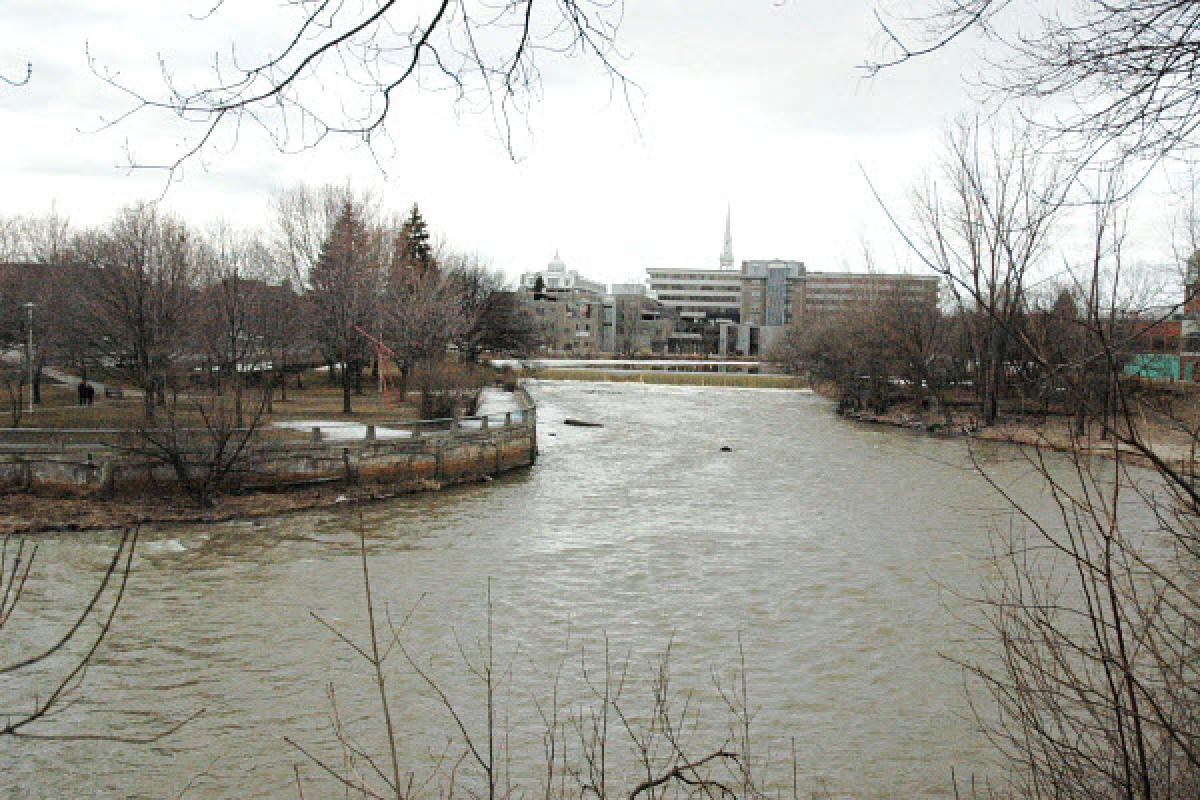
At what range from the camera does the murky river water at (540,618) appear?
823 cm

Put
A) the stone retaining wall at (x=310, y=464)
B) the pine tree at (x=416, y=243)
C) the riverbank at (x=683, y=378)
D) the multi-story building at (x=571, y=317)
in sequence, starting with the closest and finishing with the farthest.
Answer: the stone retaining wall at (x=310, y=464), the pine tree at (x=416, y=243), the riverbank at (x=683, y=378), the multi-story building at (x=571, y=317)

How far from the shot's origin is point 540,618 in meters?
11.8

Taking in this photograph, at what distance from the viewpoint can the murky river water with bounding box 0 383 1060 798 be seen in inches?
324

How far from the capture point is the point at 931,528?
57.5 feet

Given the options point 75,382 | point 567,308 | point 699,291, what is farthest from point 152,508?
point 699,291

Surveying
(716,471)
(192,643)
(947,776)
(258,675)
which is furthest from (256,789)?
(716,471)

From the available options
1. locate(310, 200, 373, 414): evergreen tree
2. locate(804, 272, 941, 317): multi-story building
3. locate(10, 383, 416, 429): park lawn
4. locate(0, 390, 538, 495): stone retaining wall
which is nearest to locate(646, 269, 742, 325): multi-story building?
locate(804, 272, 941, 317): multi-story building

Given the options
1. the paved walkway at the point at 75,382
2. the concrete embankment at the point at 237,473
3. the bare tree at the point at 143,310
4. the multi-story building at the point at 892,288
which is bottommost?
the concrete embankment at the point at 237,473

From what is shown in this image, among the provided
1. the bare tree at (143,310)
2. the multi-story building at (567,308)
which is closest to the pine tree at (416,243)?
the bare tree at (143,310)

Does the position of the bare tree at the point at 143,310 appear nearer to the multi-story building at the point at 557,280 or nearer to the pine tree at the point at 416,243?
the pine tree at the point at 416,243

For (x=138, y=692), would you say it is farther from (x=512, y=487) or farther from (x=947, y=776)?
(x=512, y=487)

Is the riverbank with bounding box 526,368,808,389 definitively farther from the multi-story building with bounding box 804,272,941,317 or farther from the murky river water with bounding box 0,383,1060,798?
the murky river water with bounding box 0,383,1060,798

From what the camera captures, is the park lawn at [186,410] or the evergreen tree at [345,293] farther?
the evergreen tree at [345,293]

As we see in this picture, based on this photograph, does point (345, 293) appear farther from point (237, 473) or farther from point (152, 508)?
point (152, 508)
